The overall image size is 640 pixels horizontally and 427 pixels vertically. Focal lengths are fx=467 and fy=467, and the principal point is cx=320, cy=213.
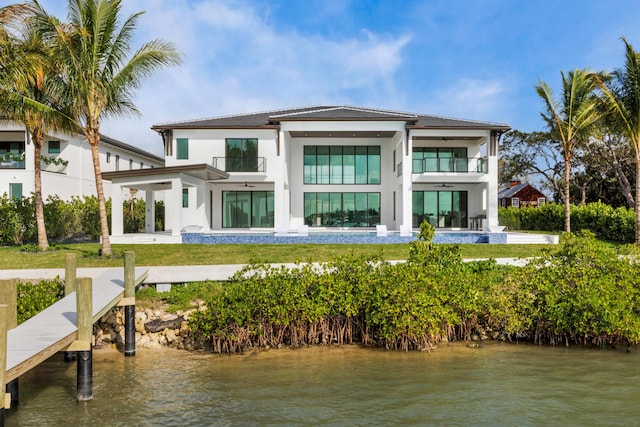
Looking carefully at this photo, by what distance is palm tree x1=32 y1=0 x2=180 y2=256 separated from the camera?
14.3 meters

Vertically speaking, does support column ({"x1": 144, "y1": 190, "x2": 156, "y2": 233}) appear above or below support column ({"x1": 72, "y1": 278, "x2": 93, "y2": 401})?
above

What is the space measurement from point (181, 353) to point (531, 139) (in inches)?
1618

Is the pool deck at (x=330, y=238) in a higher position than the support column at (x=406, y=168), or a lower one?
lower

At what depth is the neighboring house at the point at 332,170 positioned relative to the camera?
24.4 meters

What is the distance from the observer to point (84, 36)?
14.3 m

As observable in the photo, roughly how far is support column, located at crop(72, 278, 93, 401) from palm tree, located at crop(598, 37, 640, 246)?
19654 mm

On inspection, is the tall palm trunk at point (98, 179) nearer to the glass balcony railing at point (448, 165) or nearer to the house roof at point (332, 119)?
the house roof at point (332, 119)

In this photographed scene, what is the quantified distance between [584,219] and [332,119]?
14.5 metres

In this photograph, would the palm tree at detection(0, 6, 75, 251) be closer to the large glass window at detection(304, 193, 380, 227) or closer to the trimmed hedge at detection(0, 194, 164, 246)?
the trimmed hedge at detection(0, 194, 164, 246)

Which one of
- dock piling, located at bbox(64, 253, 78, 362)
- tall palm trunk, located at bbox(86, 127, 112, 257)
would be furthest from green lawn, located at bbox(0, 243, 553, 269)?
dock piling, located at bbox(64, 253, 78, 362)

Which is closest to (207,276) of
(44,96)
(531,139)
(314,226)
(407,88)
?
(44,96)

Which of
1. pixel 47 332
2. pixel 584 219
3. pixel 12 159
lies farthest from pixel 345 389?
pixel 12 159

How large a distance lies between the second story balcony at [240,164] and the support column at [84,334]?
19006 millimetres

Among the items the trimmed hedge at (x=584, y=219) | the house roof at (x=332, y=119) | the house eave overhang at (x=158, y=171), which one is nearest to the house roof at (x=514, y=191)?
the trimmed hedge at (x=584, y=219)
